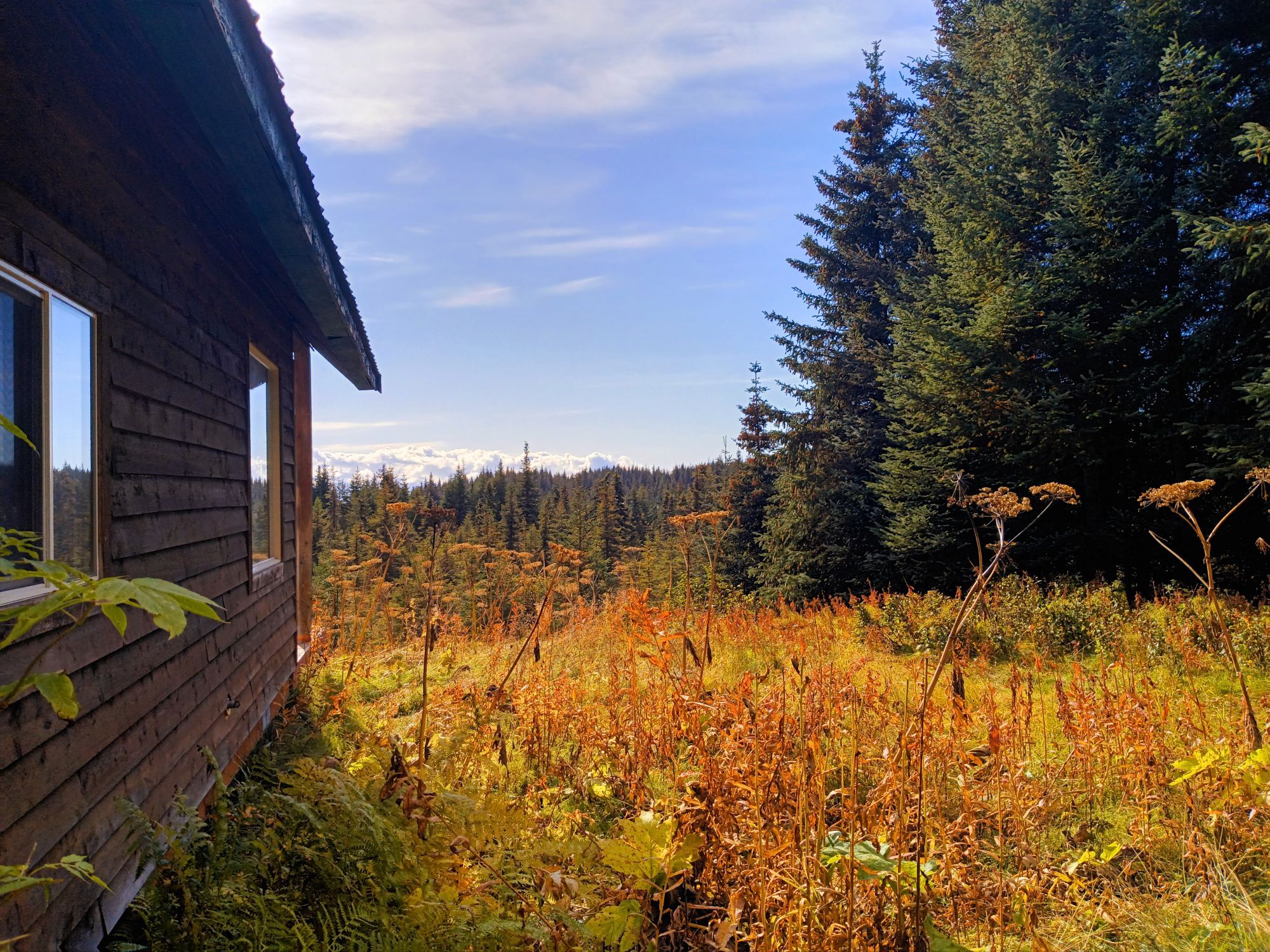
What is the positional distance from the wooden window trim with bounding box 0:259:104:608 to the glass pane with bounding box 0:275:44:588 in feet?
0.04

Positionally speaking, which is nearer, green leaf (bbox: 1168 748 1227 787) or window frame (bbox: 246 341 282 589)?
green leaf (bbox: 1168 748 1227 787)

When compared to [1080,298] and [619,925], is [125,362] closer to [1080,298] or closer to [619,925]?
[619,925]

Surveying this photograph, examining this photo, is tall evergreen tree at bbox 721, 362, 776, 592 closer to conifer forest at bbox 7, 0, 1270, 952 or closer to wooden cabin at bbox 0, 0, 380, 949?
conifer forest at bbox 7, 0, 1270, 952

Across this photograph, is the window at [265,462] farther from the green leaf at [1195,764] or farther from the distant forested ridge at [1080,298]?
the distant forested ridge at [1080,298]

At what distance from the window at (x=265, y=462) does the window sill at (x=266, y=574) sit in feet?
0.07

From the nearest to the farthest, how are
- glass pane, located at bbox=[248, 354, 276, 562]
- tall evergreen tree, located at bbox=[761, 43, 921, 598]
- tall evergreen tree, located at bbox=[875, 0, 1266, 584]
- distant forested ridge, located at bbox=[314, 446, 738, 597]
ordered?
glass pane, located at bbox=[248, 354, 276, 562], tall evergreen tree, located at bbox=[875, 0, 1266, 584], tall evergreen tree, located at bbox=[761, 43, 921, 598], distant forested ridge, located at bbox=[314, 446, 738, 597]

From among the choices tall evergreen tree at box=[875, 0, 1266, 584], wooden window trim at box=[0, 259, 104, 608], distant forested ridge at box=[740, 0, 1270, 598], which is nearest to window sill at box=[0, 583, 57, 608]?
wooden window trim at box=[0, 259, 104, 608]

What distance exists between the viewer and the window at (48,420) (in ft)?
6.63

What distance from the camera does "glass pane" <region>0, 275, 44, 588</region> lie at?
1.99 metres

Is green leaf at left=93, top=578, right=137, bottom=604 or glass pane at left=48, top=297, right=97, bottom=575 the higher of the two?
glass pane at left=48, top=297, right=97, bottom=575

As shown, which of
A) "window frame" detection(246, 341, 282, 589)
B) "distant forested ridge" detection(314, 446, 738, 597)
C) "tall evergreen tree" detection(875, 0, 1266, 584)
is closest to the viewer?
"window frame" detection(246, 341, 282, 589)

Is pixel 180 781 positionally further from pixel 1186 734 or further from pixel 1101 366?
pixel 1101 366

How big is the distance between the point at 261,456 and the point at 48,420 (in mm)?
3509

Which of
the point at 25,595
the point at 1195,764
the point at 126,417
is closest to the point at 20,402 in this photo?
the point at 25,595
